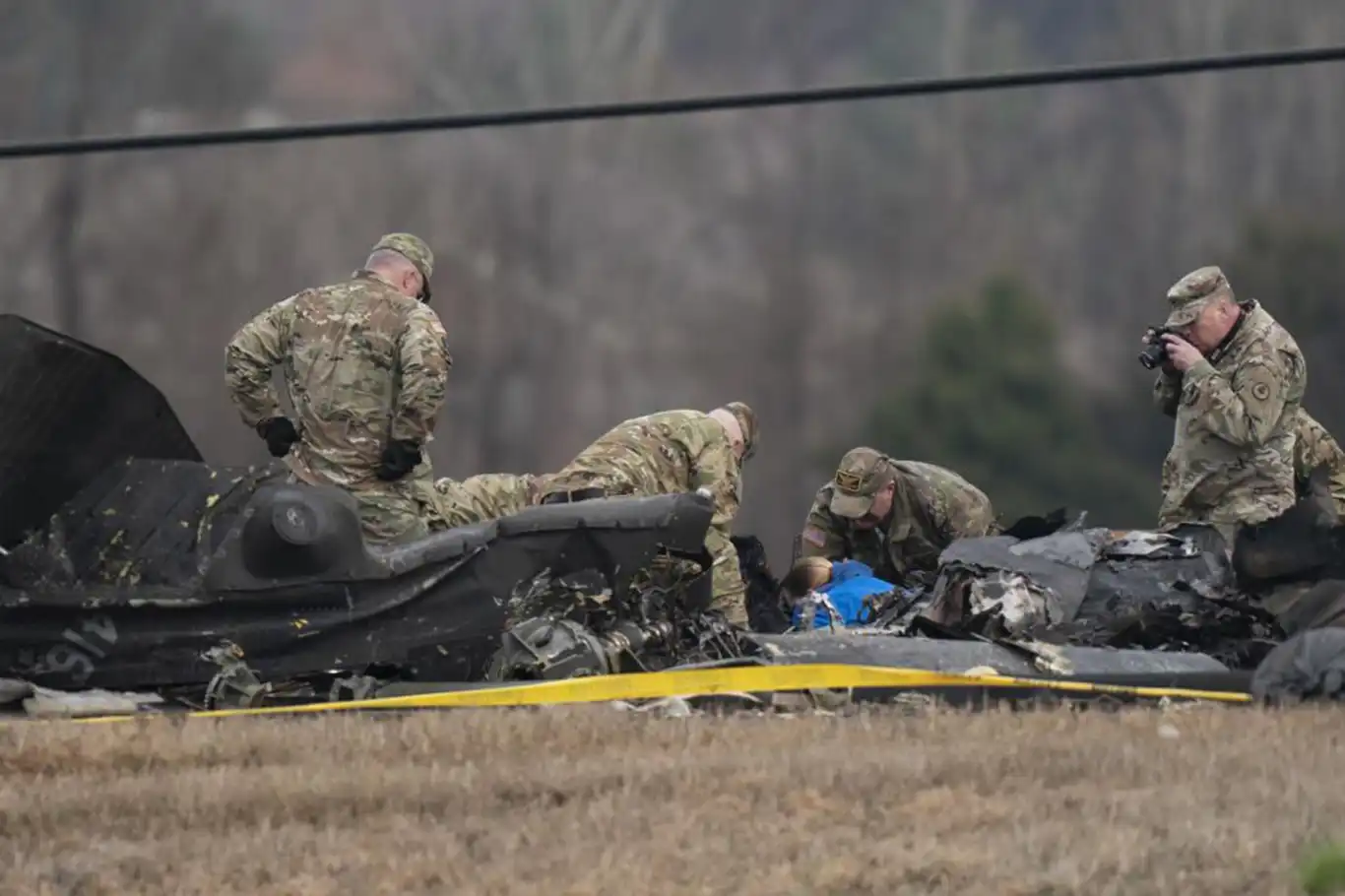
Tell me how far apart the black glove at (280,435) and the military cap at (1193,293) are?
2806 mm

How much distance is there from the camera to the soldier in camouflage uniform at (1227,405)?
671 cm

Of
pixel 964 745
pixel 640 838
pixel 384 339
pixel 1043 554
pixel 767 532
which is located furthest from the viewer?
pixel 767 532

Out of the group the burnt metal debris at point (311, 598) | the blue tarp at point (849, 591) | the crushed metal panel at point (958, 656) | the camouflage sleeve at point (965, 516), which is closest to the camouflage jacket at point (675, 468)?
the blue tarp at point (849, 591)

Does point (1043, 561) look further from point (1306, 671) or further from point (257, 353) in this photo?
point (257, 353)

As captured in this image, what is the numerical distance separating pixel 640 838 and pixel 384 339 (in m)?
3.57

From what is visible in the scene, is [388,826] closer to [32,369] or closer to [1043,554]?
[32,369]

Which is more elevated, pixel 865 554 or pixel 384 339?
pixel 384 339

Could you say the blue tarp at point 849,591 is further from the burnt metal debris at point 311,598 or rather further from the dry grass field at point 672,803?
the dry grass field at point 672,803

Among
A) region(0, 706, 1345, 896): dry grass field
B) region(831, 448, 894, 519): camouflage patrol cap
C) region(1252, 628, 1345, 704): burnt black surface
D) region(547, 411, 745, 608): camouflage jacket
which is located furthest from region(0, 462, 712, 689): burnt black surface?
region(831, 448, 894, 519): camouflage patrol cap

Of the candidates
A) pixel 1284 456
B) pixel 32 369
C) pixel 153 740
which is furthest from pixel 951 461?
pixel 153 740

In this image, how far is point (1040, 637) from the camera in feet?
18.4

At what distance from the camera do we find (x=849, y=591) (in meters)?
6.87

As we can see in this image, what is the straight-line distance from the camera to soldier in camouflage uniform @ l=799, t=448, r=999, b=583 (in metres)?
7.92

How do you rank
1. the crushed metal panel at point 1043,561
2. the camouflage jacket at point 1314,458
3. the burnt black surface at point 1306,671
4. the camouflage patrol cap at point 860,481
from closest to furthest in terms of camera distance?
→ the burnt black surface at point 1306,671 → the crushed metal panel at point 1043,561 → the camouflage jacket at point 1314,458 → the camouflage patrol cap at point 860,481
